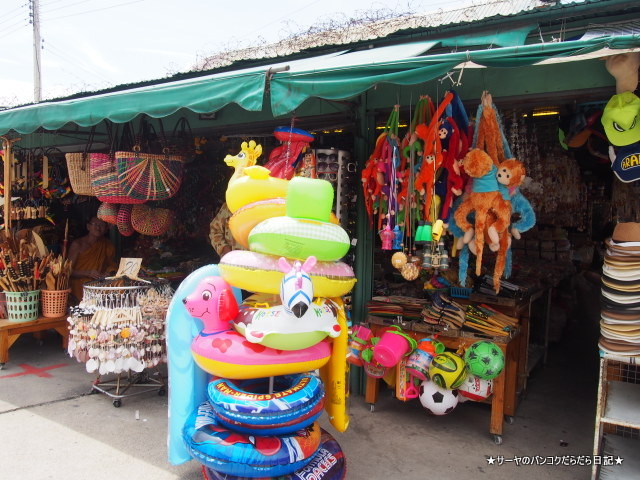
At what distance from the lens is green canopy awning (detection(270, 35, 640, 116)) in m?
2.44

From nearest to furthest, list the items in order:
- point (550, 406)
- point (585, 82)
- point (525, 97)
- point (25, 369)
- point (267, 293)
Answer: point (267, 293) < point (585, 82) < point (525, 97) < point (550, 406) < point (25, 369)

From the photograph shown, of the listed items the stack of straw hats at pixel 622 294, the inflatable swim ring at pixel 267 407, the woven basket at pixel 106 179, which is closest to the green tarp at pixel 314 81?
the woven basket at pixel 106 179

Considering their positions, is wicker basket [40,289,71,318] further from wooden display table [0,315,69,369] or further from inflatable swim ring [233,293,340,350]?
inflatable swim ring [233,293,340,350]

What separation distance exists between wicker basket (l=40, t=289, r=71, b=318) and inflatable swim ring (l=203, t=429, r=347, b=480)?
3196mm

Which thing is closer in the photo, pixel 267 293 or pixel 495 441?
pixel 267 293

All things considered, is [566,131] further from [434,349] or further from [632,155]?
Result: [434,349]

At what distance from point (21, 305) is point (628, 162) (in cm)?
535

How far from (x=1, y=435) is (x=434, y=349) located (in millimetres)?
3168

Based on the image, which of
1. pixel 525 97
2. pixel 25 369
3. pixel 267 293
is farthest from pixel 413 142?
pixel 25 369

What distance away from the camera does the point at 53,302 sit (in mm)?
5082

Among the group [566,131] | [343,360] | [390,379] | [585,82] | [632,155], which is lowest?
[390,379]

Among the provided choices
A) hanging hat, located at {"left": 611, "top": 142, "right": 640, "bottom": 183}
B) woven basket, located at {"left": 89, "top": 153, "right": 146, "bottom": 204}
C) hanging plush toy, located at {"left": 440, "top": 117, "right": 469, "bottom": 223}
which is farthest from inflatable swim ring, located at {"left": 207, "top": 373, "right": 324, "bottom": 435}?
woven basket, located at {"left": 89, "top": 153, "right": 146, "bottom": 204}

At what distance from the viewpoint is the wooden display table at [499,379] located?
11.7ft

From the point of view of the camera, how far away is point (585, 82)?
3424 mm
